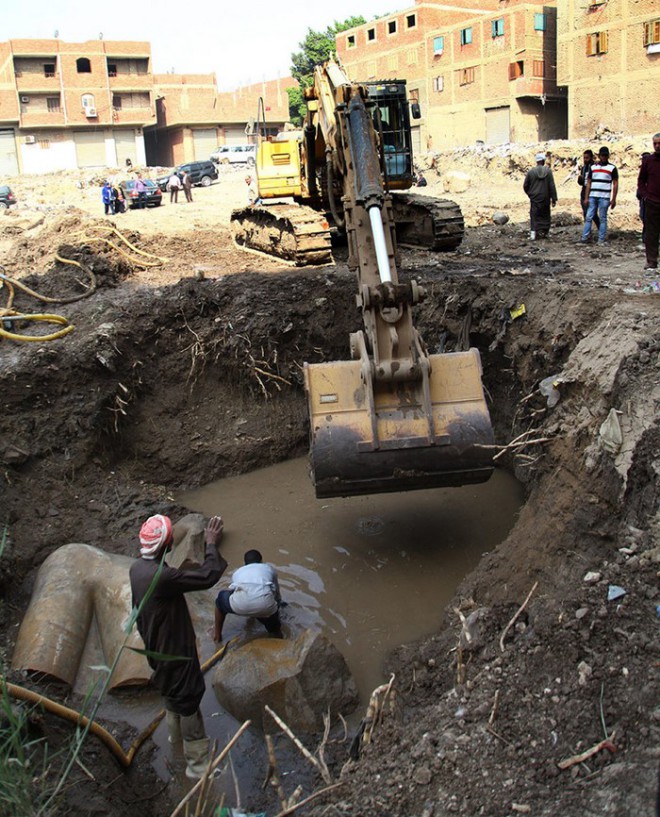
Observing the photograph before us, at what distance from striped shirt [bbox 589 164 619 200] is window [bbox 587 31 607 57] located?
21.9m

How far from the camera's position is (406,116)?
39.7 ft

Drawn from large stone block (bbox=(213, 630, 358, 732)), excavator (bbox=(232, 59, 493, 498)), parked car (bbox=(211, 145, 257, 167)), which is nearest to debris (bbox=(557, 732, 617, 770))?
large stone block (bbox=(213, 630, 358, 732))

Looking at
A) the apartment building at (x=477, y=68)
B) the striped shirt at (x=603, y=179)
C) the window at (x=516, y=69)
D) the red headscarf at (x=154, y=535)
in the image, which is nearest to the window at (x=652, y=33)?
the apartment building at (x=477, y=68)

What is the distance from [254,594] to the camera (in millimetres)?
6023

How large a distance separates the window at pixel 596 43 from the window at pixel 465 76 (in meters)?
7.67

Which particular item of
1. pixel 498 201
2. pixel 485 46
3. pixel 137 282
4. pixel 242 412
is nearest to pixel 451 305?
pixel 242 412

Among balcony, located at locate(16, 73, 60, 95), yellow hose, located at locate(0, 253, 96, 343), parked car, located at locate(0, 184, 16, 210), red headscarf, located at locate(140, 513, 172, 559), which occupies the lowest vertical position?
red headscarf, located at locate(140, 513, 172, 559)

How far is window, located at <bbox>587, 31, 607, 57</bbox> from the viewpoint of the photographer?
1177 inches

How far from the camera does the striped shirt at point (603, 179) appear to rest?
11969 mm

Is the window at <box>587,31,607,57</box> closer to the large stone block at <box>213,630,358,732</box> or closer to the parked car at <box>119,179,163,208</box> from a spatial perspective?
the parked car at <box>119,179,163,208</box>

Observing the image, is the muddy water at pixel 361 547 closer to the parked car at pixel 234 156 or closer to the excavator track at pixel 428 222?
the excavator track at pixel 428 222

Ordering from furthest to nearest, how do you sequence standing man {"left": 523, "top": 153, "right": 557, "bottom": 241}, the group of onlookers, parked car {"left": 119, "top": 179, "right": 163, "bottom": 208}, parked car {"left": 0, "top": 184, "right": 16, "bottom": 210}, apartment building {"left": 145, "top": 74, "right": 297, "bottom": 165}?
apartment building {"left": 145, "top": 74, "right": 297, "bottom": 165}
parked car {"left": 0, "top": 184, "right": 16, "bottom": 210}
parked car {"left": 119, "top": 179, "right": 163, "bottom": 208}
standing man {"left": 523, "top": 153, "right": 557, "bottom": 241}
the group of onlookers

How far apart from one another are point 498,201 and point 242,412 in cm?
1467

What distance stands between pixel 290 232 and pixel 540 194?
457 centimetres
